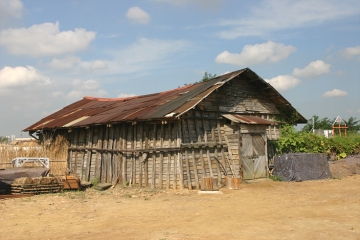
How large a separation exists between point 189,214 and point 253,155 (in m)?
7.26

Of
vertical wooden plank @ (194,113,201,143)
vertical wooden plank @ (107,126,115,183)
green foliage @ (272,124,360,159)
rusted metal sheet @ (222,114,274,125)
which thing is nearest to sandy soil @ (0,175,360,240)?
vertical wooden plank @ (107,126,115,183)

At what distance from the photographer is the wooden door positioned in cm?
1603

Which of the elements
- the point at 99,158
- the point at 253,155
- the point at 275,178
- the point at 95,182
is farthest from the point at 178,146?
the point at 275,178

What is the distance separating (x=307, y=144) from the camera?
18.7 meters

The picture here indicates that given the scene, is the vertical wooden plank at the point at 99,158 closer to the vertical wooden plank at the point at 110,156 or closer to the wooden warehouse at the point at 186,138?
the wooden warehouse at the point at 186,138

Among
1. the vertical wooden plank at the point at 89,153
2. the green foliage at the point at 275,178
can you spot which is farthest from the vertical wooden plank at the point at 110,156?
the green foliage at the point at 275,178

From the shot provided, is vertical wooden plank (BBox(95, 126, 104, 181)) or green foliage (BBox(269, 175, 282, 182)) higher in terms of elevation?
vertical wooden plank (BBox(95, 126, 104, 181))

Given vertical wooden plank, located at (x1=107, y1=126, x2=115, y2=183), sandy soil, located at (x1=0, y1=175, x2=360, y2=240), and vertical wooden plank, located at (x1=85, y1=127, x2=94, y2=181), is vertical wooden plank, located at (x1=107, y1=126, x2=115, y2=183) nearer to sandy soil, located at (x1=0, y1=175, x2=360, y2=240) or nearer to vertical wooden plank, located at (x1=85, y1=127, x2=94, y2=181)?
vertical wooden plank, located at (x1=85, y1=127, x2=94, y2=181)

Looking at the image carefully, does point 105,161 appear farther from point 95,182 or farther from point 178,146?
point 178,146

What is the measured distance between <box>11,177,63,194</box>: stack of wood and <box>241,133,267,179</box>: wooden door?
7.63 meters

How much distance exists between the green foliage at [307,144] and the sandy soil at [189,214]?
3976 millimetres

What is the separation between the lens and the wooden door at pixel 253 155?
16031 mm

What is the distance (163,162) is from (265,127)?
17.5 ft

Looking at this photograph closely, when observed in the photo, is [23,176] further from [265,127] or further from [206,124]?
[265,127]
